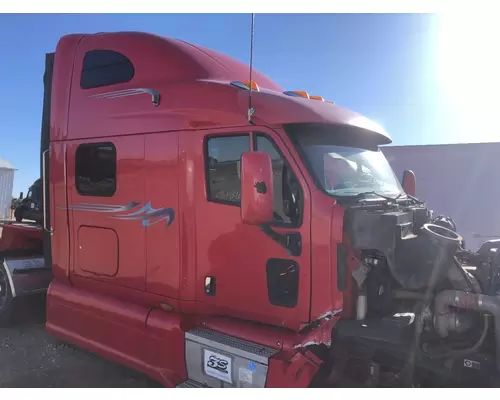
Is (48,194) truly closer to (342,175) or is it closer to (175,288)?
(175,288)

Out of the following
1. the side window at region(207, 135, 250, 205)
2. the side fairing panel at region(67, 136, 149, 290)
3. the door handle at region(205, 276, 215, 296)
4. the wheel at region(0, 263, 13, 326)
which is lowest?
the wheel at region(0, 263, 13, 326)

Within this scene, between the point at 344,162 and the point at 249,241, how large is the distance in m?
0.97

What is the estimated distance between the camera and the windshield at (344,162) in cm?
308

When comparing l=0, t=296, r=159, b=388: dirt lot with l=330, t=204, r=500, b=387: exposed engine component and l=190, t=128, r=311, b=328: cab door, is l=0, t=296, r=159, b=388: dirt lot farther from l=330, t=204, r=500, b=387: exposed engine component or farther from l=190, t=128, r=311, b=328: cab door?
l=330, t=204, r=500, b=387: exposed engine component

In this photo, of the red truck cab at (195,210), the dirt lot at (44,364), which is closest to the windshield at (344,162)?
the red truck cab at (195,210)

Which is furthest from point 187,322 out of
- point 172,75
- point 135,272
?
point 172,75

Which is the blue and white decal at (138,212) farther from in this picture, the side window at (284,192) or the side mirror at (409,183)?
the side mirror at (409,183)

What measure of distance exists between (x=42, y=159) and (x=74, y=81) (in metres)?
0.90

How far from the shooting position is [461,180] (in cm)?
1004

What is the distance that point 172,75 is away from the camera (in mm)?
3592

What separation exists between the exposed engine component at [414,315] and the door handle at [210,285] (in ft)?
3.22

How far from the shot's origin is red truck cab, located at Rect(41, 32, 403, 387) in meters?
2.93

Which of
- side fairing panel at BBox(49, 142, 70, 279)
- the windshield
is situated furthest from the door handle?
side fairing panel at BBox(49, 142, 70, 279)

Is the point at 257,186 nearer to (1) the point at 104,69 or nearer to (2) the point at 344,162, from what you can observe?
(2) the point at 344,162
